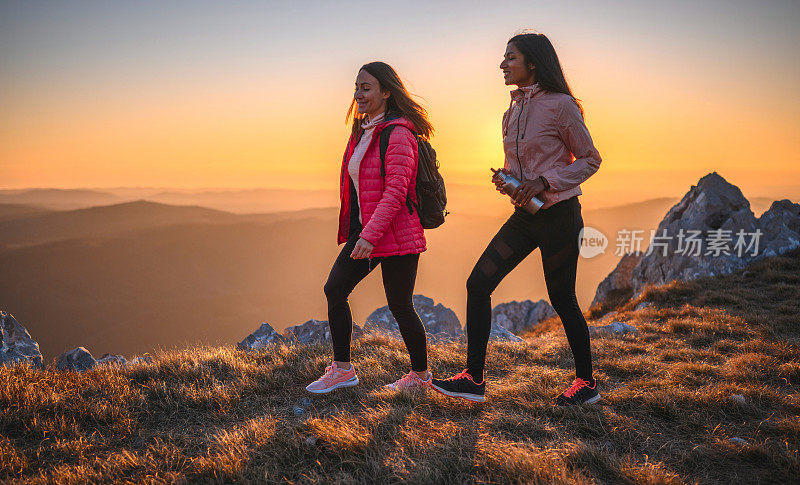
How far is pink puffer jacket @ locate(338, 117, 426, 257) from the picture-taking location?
3438 mm

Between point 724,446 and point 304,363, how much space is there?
3.59 meters

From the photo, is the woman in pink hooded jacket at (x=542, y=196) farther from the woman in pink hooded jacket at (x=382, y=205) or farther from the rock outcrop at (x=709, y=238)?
the rock outcrop at (x=709, y=238)

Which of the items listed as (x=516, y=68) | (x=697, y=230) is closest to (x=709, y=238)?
(x=697, y=230)

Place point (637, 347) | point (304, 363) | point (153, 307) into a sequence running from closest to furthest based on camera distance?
point (304, 363), point (637, 347), point (153, 307)

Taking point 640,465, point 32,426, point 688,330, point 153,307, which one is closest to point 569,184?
point 640,465

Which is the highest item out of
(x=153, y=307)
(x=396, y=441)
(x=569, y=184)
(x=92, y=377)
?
(x=569, y=184)

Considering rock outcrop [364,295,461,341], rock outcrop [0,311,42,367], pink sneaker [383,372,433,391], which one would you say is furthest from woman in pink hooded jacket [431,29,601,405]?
rock outcrop [364,295,461,341]

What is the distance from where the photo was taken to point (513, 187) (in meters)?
3.33

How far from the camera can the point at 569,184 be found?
3.20m

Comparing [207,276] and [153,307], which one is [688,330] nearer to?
[153,307]

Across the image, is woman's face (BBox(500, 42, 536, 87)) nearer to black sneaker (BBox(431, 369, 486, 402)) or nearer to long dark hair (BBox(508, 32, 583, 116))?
long dark hair (BBox(508, 32, 583, 116))

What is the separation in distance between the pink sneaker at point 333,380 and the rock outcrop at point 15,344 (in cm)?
422

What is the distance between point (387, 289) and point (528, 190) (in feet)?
4.68

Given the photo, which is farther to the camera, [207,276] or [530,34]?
[207,276]
